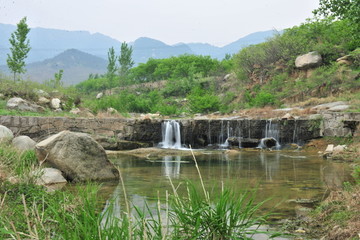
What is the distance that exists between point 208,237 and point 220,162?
8.56 m

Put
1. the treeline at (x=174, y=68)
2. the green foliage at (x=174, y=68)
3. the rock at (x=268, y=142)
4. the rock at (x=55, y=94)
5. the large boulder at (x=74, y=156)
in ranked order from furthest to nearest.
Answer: the green foliage at (x=174, y=68) < the treeline at (x=174, y=68) < the rock at (x=55, y=94) < the rock at (x=268, y=142) < the large boulder at (x=74, y=156)

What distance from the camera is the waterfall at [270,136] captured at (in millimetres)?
16344

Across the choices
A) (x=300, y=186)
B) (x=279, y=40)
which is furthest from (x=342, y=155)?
(x=279, y=40)

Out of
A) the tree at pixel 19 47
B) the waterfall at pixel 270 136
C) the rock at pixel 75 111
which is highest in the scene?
the tree at pixel 19 47

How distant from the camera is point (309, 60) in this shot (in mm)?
24359

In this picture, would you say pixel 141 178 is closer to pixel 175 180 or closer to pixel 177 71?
pixel 175 180

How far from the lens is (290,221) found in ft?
13.8

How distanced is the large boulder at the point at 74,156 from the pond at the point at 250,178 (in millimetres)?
551

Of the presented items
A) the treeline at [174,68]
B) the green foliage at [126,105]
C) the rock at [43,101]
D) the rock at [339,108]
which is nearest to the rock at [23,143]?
the rock at [43,101]

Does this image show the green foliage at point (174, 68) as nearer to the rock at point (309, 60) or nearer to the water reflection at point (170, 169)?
the rock at point (309, 60)

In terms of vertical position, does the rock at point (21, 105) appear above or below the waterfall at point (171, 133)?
above

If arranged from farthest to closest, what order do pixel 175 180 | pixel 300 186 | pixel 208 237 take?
pixel 175 180 < pixel 300 186 < pixel 208 237

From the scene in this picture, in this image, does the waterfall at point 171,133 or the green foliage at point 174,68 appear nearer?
the waterfall at point 171,133

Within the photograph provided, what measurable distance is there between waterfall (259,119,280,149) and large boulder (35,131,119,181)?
1018 cm
